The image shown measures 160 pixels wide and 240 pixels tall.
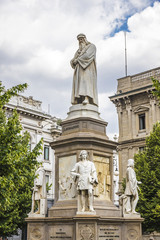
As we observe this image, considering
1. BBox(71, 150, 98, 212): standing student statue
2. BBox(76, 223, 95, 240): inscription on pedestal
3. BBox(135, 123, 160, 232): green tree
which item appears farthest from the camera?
BBox(135, 123, 160, 232): green tree

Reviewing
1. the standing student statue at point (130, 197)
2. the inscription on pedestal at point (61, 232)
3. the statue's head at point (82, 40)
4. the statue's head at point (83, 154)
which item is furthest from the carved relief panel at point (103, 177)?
the statue's head at point (82, 40)

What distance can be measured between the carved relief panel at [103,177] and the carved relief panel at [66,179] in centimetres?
87

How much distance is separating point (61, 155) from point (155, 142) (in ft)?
55.3

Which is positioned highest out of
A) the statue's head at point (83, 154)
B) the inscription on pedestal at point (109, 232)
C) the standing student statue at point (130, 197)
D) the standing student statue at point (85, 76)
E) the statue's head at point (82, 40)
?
the statue's head at point (82, 40)

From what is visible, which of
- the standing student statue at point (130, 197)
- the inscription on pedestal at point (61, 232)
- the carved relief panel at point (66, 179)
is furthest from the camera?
the standing student statue at point (130, 197)

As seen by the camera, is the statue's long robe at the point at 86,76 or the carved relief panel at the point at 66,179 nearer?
the carved relief panel at the point at 66,179

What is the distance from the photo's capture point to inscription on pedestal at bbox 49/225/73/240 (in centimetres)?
1352

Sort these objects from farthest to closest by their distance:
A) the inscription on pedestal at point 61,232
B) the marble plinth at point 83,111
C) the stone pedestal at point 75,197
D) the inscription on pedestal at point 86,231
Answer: the marble plinth at point 83,111
the inscription on pedestal at point 61,232
the stone pedestal at point 75,197
the inscription on pedestal at point 86,231

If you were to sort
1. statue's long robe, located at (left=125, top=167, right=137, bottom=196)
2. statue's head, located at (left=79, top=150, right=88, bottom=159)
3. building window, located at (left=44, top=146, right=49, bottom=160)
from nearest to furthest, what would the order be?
statue's head, located at (left=79, top=150, right=88, bottom=159)
statue's long robe, located at (left=125, top=167, right=137, bottom=196)
building window, located at (left=44, top=146, right=49, bottom=160)

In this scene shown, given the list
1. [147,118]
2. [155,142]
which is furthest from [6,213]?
[147,118]

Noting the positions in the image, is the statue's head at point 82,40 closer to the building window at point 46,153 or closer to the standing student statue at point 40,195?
the standing student statue at point 40,195

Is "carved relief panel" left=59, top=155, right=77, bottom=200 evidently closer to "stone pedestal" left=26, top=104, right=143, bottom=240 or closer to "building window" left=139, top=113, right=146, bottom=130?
"stone pedestal" left=26, top=104, right=143, bottom=240

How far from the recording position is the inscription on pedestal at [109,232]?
13.4 metres

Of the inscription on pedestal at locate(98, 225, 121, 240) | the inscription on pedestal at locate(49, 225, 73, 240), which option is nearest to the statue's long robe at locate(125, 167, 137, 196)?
the inscription on pedestal at locate(98, 225, 121, 240)
